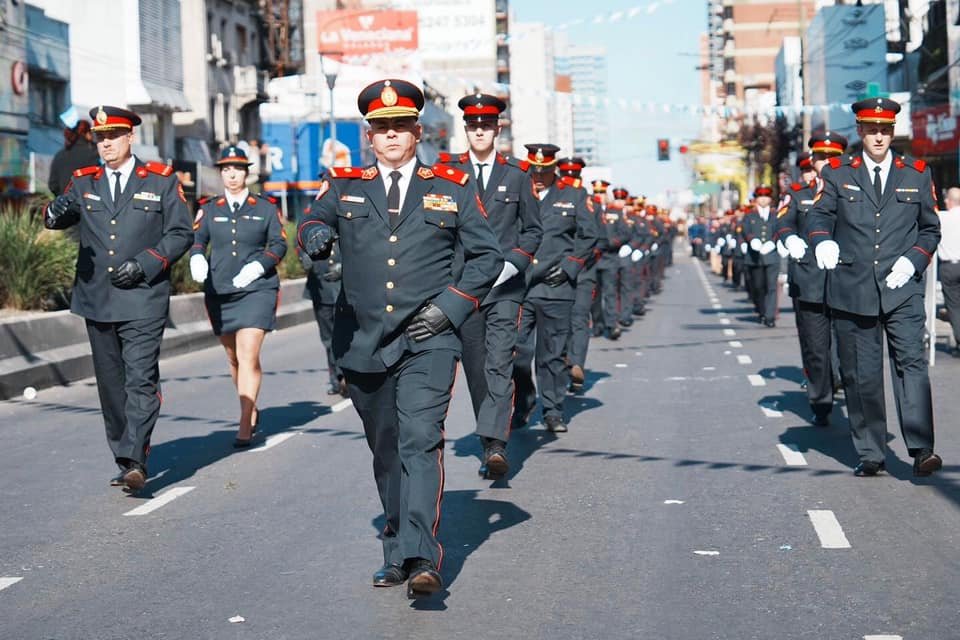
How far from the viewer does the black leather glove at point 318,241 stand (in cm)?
617

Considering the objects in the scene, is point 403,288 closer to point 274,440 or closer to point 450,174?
point 450,174

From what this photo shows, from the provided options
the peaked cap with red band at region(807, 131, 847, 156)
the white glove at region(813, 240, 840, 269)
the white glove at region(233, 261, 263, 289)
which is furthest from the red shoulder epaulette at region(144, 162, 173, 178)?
the peaked cap with red band at region(807, 131, 847, 156)

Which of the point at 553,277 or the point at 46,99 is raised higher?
the point at 46,99

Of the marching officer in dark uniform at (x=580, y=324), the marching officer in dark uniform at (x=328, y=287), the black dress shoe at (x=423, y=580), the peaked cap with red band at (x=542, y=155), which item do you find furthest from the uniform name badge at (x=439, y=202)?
the marching officer in dark uniform at (x=328, y=287)

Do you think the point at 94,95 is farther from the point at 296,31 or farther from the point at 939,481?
the point at 939,481

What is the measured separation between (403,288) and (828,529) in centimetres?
266

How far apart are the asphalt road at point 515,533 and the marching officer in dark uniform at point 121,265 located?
47 centimetres

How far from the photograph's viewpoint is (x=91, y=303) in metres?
9.18

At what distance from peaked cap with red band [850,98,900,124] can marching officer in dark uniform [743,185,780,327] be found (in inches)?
540

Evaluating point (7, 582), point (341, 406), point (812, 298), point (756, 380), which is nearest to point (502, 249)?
point (812, 298)

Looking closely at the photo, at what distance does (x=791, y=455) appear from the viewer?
10273mm

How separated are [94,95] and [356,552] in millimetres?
40744

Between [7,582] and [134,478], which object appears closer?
[7,582]

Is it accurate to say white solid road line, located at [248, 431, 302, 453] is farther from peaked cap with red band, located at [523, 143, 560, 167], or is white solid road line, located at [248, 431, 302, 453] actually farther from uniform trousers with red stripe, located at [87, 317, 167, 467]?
peaked cap with red band, located at [523, 143, 560, 167]
